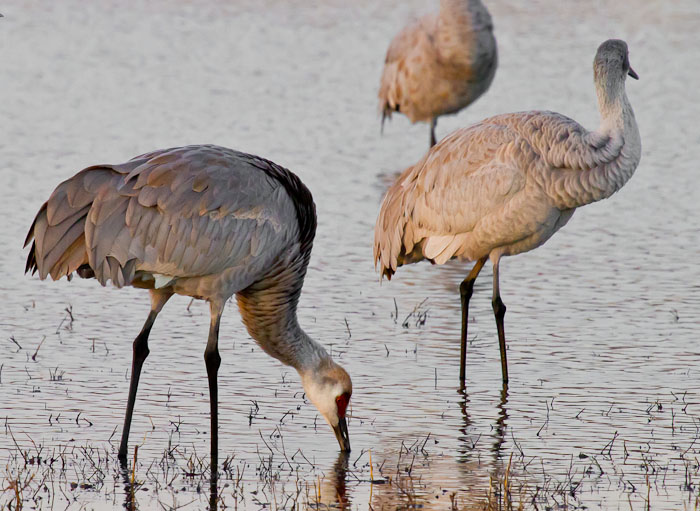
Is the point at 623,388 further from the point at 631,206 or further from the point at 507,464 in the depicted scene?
the point at 631,206

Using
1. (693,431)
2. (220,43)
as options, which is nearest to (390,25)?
(220,43)

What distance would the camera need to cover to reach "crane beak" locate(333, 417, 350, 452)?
7445mm

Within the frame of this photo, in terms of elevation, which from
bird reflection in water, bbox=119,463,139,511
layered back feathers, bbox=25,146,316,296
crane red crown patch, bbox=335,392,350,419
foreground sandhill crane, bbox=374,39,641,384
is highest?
foreground sandhill crane, bbox=374,39,641,384

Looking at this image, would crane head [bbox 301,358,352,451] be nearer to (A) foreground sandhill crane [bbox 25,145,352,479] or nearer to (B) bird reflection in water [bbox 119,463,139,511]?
(A) foreground sandhill crane [bbox 25,145,352,479]

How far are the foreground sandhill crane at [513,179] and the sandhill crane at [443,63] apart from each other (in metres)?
6.67

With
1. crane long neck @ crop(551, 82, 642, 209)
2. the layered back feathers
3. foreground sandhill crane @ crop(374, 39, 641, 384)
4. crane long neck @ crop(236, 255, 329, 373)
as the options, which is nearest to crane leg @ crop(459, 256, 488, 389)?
foreground sandhill crane @ crop(374, 39, 641, 384)

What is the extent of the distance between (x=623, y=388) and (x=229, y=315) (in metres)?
2.89

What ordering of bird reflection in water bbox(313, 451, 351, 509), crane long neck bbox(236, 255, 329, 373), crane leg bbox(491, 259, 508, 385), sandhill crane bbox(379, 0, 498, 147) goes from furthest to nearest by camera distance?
sandhill crane bbox(379, 0, 498, 147)
crane leg bbox(491, 259, 508, 385)
crane long neck bbox(236, 255, 329, 373)
bird reflection in water bbox(313, 451, 351, 509)

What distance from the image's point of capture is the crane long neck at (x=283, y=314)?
310 inches

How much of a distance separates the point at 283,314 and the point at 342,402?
629 millimetres

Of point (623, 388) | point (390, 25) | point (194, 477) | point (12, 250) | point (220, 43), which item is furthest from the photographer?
point (390, 25)

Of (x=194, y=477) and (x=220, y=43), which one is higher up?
(x=220, y=43)

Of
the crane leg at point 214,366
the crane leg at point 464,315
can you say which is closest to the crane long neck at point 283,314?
the crane leg at point 214,366

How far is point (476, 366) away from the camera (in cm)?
911
